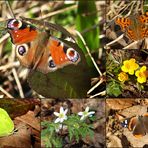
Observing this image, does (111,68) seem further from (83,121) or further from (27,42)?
(27,42)

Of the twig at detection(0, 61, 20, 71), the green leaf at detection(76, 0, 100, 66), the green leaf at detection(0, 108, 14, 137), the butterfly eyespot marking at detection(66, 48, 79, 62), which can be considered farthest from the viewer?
the green leaf at detection(76, 0, 100, 66)

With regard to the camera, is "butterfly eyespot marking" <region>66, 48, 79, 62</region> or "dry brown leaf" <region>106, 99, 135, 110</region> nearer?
"butterfly eyespot marking" <region>66, 48, 79, 62</region>

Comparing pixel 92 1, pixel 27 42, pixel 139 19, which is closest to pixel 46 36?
pixel 27 42

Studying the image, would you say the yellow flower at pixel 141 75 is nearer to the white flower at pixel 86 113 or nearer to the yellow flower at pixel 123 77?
the yellow flower at pixel 123 77

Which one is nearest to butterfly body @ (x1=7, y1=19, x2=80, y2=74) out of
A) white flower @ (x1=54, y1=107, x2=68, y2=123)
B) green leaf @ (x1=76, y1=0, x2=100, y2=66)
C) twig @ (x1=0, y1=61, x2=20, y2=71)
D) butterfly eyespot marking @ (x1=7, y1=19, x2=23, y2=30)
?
butterfly eyespot marking @ (x1=7, y1=19, x2=23, y2=30)

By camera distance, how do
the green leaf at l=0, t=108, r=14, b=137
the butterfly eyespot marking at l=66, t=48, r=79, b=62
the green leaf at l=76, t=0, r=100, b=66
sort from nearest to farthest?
1. the butterfly eyespot marking at l=66, t=48, r=79, b=62
2. the green leaf at l=0, t=108, r=14, b=137
3. the green leaf at l=76, t=0, r=100, b=66

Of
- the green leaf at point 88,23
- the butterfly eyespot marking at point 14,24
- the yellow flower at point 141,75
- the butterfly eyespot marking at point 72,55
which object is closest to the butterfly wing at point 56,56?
the butterfly eyespot marking at point 72,55

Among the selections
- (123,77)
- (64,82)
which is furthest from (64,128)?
(123,77)

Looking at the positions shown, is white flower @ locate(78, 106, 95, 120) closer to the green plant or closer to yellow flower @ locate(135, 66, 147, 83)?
the green plant

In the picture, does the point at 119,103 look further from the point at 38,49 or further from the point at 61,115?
the point at 38,49
